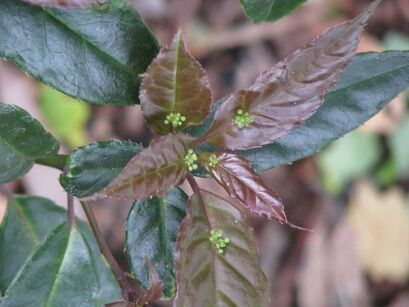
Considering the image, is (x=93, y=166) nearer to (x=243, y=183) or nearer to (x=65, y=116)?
(x=243, y=183)

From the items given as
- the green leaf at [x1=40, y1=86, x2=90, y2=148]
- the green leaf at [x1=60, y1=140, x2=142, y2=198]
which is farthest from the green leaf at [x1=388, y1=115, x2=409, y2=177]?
the green leaf at [x1=60, y1=140, x2=142, y2=198]

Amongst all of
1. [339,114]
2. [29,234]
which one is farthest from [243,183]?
[29,234]

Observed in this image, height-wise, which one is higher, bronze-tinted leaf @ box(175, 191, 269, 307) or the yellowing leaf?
the yellowing leaf

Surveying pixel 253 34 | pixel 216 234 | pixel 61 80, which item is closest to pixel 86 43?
pixel 61 80

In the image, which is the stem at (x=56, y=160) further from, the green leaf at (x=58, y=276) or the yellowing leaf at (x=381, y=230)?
the yellowing leaf at (x=381, y=230)

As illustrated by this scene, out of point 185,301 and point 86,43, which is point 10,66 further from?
point 185,301

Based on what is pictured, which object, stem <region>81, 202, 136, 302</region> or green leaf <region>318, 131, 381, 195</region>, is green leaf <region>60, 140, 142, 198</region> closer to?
stem <region>81, 202, 136, 302</region>

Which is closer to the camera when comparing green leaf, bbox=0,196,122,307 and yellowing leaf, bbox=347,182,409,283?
green leaf, bbox=0,196,122,307
